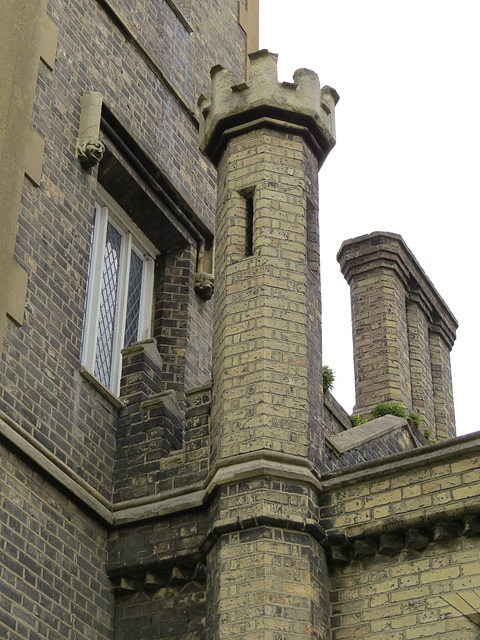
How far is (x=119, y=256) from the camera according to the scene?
1591cm

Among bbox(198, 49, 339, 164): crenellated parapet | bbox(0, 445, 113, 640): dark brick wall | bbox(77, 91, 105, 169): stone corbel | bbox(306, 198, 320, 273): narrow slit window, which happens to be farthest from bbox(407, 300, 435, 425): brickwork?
bbox(0, 445, 113, 640): dark brick wall

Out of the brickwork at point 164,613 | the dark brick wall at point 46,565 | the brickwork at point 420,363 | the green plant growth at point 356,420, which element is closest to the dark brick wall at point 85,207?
the dark brick wall at point 46,565

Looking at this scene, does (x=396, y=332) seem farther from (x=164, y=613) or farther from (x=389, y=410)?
(x=164, y=613)

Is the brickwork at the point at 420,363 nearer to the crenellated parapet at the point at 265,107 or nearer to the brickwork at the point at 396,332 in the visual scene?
the brickwork at the point at 396,332

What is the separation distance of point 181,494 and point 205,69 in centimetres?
782

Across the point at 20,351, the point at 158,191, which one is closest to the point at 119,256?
the point at 158,191

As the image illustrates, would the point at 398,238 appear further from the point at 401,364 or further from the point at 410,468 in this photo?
the point at 410,468

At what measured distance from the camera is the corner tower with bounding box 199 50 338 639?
37.3 feet

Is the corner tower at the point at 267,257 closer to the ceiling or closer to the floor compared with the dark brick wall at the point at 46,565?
closer to the ceiling

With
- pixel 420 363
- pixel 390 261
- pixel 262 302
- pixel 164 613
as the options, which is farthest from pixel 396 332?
pixel 164 613

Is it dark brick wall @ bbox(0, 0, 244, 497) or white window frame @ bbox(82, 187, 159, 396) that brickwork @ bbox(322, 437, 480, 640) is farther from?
white window frame @ bbox(82, 187, 159, 396)

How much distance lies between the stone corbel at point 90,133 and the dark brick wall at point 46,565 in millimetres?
4004

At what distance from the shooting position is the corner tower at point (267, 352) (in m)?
11.4

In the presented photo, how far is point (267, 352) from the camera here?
12.5 m
